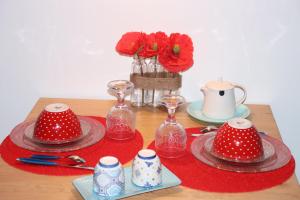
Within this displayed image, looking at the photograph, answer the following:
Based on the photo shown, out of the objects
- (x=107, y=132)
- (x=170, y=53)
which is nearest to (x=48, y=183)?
(x=107, y=132)

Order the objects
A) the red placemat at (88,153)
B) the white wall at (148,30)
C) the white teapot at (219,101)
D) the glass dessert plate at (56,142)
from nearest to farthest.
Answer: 1. the red placemat at (88,153)
2. the glass dessert plate at (56,142)
3. the white teapot at (219,101)
4. the white wall at (148,30)

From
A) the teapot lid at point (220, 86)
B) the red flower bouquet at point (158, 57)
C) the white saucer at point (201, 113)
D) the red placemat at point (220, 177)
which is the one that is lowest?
the red placemat at point (220, 177)

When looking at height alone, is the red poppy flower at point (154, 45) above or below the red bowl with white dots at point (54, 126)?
above

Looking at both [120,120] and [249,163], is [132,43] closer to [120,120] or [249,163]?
[120,120]

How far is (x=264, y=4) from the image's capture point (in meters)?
1.54

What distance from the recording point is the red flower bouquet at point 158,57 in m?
1.43

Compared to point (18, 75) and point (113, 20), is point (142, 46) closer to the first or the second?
point (113, 20)

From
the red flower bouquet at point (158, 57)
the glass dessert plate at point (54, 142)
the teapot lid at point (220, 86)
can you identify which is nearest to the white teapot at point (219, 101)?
the teapot lid at point (220, 86)

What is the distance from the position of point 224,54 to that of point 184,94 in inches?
7.5

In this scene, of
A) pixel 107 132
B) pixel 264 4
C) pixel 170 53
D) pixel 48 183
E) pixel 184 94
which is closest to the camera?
pixel 48 183

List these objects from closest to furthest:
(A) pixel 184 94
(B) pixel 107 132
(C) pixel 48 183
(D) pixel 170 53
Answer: (C) pixel 48 183, (B) pixel 107 132, (D) pixel 170 53, (A) pixel 184 94

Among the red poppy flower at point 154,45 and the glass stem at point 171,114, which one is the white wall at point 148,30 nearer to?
the red poppy flower at point 154,45

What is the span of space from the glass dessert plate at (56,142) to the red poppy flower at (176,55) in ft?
0.89

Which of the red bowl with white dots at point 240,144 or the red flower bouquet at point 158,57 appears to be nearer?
the red bowl with white dots at point 240,144
